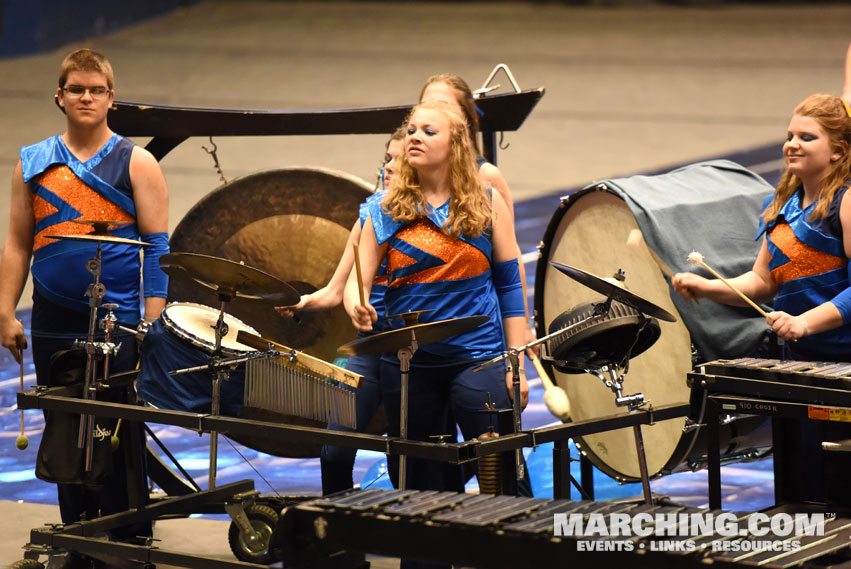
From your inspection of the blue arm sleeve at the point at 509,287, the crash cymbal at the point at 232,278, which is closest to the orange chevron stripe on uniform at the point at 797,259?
the blue arm sleeve at the point at 509,287

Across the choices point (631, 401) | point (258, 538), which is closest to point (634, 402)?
point (631, 401)

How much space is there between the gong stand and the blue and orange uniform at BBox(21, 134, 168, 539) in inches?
3.7

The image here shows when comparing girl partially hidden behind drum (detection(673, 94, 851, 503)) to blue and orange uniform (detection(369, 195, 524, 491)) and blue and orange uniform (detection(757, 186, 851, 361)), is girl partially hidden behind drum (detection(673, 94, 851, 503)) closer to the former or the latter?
blue and orange uniform (detection(757, 186, 851, 361))

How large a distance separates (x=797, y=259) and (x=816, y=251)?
0.08 m

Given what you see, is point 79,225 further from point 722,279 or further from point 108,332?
point 722,279

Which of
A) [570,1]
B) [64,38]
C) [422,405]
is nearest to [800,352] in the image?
[422,405]

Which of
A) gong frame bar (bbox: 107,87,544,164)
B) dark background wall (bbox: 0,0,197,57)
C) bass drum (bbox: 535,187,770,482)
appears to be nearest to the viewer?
bass drum (bbox: 535,187,770,482)

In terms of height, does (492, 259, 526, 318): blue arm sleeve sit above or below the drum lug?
above

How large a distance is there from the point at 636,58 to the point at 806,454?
1227cm

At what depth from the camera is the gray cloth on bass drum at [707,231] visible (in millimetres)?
5051

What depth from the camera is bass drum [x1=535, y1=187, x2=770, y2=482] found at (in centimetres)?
516

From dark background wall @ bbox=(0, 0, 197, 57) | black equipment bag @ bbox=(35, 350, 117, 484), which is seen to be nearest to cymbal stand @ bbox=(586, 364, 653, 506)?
black equipment bag @ bbox=(35, 350, 117, 484)

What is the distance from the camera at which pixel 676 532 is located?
3.42 m

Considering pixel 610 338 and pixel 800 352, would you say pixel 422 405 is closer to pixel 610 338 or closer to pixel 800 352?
pixel 610 338
